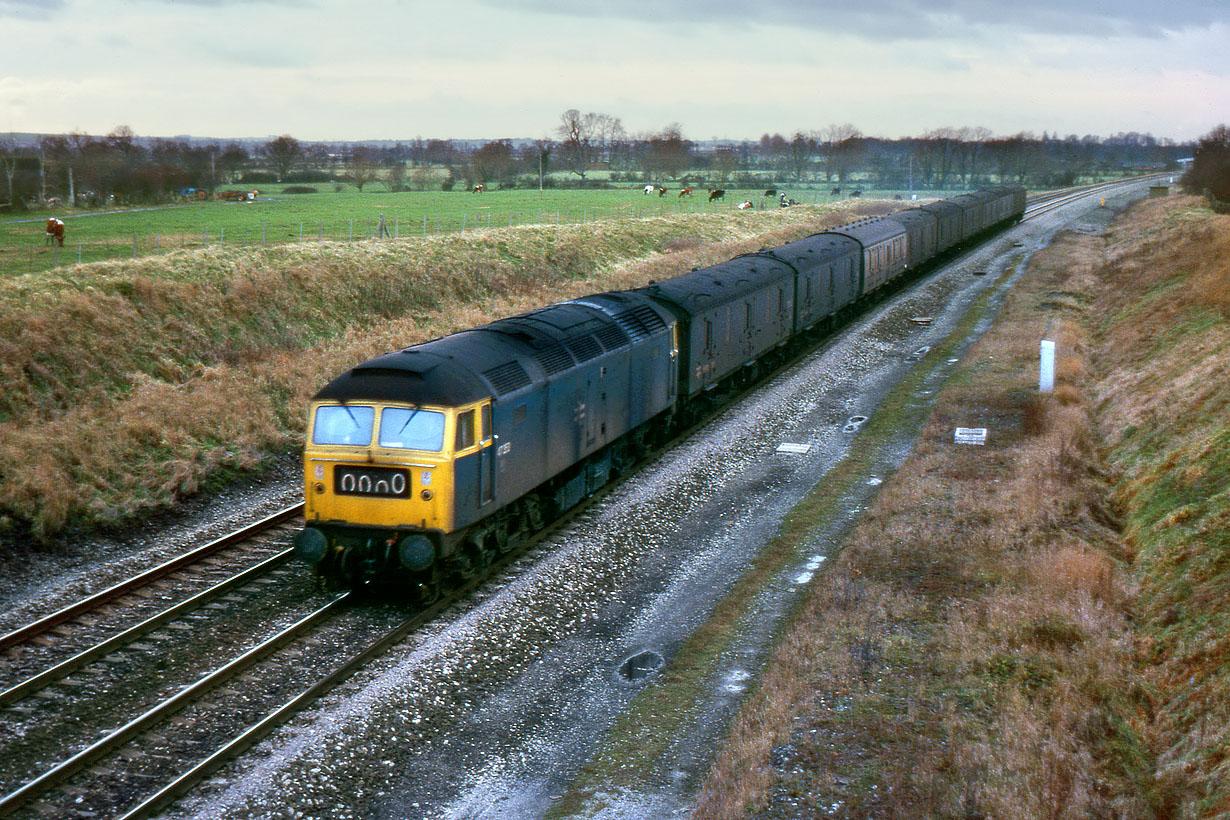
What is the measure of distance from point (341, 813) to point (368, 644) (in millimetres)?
3759

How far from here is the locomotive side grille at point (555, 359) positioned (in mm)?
17281

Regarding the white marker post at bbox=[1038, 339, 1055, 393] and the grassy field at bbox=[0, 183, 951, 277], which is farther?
the grassy field at bbox=[0, 183, 951, 277]

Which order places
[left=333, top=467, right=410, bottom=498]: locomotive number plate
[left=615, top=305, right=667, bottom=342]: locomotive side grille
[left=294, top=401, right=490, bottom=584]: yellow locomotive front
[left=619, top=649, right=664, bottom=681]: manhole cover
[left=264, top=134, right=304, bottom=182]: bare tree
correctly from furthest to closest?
1. [left=264, top=134, right=304, bottom=182]: bare tree
2. [left=615, top=305, right=667, bottom=342]: locomotive side grille
3. [left=333, top=467, right=410, bottom=498]: locomotive number plate
4. [left=294, top=401, right=490, bottom=584]: yellow locomotive front
5. [left=619, top=649, right=664, bottom=681]: manhole cover

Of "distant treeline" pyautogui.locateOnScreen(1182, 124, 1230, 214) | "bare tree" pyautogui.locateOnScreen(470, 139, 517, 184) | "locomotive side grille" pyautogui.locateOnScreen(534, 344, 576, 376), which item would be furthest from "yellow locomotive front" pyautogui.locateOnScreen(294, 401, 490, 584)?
"bare tree" pyautogui.locateOnScreen(470, 139, 517, 184)

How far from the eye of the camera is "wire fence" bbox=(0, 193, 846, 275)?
35.3 m

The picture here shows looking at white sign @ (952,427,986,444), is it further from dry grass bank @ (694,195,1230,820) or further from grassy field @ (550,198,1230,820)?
dry grass bank @ (694,195,1230,820)

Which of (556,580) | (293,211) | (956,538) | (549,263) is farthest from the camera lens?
(293,211)

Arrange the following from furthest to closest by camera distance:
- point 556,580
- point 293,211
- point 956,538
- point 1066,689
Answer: point 293,211
point 956,538
point 556,580
point 1066,689

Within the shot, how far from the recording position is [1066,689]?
39.1ft

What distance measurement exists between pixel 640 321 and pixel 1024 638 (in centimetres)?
1090

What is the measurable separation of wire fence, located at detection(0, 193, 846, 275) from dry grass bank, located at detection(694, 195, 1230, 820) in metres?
28.3

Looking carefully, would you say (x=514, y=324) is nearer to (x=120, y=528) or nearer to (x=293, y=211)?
(x=120, y=528)

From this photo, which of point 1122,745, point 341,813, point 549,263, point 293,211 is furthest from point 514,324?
point 293,211

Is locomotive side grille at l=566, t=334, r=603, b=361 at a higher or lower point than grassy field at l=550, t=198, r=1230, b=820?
higher
